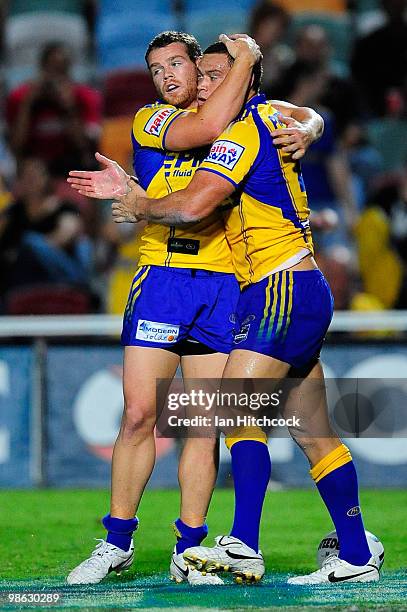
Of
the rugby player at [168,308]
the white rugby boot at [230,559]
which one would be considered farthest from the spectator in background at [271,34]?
the white rugby boot at [230,559]

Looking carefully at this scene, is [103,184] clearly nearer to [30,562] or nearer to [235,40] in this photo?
[235,40]

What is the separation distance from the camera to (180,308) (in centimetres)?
593

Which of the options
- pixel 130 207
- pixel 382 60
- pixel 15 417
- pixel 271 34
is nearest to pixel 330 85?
pixel 271 34

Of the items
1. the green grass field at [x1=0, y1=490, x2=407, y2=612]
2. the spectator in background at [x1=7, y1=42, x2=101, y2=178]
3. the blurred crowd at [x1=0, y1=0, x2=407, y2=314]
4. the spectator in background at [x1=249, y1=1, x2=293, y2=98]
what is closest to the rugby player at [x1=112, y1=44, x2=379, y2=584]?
the green grass field at [x1=0, y1=490, x2=407, y2=612]

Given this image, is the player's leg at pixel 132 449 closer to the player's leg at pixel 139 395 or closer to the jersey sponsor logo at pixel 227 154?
the player's leg at pixel 139 395

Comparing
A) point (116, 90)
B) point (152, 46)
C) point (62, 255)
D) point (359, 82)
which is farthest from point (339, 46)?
point (152, 46)

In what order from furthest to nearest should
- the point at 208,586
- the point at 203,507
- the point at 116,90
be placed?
the point at 116,90 < the point at 203,507 < the point at 208,586

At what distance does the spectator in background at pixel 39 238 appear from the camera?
36.3 ft

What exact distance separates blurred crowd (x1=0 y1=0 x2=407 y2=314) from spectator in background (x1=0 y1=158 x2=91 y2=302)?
0.5 inches

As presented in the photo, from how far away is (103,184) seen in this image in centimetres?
602

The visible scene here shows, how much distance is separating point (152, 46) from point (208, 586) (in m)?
2.62

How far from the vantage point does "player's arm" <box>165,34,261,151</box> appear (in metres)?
5.62

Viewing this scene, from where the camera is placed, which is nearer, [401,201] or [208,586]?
[208,586]

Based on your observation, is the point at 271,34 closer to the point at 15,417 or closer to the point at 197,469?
the point at 15,417
